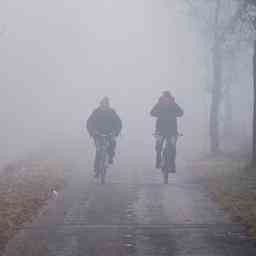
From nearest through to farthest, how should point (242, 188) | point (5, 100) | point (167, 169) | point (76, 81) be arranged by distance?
point (242, 188) → point (167, 169) → point (5, 100) → point (76, 81)

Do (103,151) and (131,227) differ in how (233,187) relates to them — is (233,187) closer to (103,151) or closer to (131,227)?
(103,151)

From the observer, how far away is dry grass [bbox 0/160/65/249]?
11.0 meters

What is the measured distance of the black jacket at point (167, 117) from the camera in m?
18.5

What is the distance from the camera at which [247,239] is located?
9781 millimetres

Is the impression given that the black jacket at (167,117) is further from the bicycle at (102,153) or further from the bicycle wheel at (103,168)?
the bicycle wheel at (103,168)

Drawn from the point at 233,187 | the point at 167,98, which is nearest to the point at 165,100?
the point at 167,98

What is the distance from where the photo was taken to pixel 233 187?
1570cm

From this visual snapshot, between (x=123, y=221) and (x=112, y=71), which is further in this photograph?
(x=112, y=71)

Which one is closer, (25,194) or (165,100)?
(25,194)

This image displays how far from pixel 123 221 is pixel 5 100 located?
193ft

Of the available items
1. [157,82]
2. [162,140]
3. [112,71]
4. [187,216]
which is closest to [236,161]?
[162,140]

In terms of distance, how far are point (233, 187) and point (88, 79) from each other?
326ft

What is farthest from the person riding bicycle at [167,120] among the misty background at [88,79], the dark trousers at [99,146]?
the misty background at [88,79]

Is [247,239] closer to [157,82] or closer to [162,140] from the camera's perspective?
[162,140]
